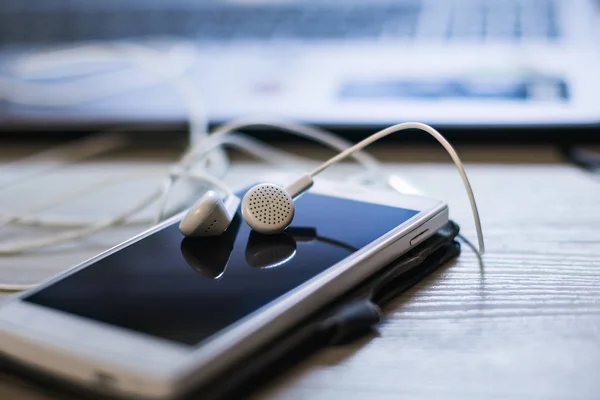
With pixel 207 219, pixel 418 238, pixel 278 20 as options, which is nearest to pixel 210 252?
pixel 207 219

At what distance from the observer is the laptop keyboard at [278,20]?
88 cm

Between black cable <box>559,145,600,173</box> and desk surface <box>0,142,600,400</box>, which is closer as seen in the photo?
desk surface <box>0,142,600,400</box>

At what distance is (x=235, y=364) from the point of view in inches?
11.7

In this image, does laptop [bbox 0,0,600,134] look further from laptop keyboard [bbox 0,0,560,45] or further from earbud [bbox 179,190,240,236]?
earbud [bbox 179,190,240,236]

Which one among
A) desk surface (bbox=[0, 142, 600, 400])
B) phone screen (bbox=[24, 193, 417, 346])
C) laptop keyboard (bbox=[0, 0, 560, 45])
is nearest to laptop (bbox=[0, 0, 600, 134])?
laptop keyboard (bbox=[0, 0, 560, 45])

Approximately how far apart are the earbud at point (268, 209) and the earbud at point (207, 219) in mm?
14

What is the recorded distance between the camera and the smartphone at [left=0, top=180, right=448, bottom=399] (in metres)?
0.28

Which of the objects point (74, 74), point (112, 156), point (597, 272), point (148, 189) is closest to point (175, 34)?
point (74, 74)

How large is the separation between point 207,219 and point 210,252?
0.07 feet

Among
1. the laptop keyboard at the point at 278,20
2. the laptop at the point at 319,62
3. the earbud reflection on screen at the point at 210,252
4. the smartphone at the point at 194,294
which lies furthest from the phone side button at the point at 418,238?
the laptop keyboard at the point at 278,20

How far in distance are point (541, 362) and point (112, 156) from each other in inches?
19.8

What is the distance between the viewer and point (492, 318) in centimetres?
37

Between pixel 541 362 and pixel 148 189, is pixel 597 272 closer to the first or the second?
pixel 541 362

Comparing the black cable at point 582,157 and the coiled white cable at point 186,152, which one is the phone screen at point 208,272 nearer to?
the coiled white cable at point 186,152
